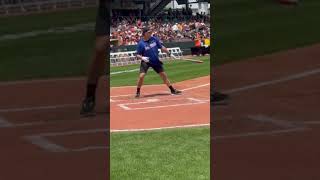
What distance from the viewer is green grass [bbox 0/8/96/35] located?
119 centimetres

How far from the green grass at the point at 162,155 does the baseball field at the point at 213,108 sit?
1cm

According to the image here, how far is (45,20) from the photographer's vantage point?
4.11 feet

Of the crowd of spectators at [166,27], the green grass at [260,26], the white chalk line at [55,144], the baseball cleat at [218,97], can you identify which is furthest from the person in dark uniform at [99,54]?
the crowd of spectators at [166,27]

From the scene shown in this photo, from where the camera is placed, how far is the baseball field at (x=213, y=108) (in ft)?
4.35

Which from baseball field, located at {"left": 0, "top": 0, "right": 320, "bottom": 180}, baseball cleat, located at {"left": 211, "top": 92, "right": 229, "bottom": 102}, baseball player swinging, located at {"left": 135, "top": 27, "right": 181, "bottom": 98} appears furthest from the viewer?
baseball player swinging, located at {"left": 135, "top": 27, "right": 181, "bottom": 98}

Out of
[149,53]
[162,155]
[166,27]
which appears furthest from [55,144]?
[166,27]

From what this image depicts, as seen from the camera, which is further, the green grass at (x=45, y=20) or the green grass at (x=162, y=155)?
the green grass at (x=162, y=155)

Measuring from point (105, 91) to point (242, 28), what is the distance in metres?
0.48

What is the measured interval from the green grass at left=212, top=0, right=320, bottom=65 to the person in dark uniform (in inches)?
12.5

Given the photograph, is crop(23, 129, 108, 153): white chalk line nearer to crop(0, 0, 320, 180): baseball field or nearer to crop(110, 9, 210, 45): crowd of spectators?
crop(0, 0, 320, 180): baseball field

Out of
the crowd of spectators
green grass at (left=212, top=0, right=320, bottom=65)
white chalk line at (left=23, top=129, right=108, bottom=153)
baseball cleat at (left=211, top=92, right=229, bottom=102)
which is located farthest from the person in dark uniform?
the crowd of spectators

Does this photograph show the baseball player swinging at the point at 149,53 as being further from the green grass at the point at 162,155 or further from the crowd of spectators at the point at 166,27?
the crowd of spectators at the point at 166,27

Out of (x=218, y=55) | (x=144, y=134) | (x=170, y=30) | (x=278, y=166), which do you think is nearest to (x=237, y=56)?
(x=218, y=55)

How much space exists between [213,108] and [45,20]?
801mm
